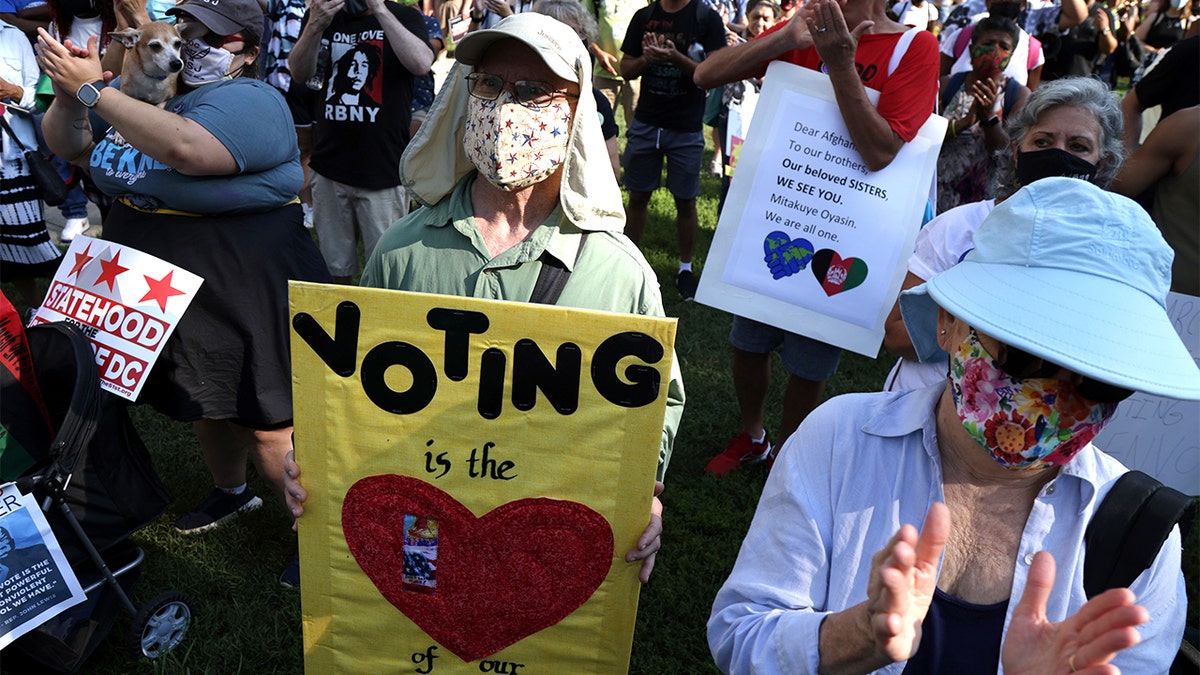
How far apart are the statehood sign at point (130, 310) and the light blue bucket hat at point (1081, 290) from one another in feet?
8.35

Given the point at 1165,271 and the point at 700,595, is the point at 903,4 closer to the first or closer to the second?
the point at 700,595

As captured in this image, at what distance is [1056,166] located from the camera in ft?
9.45

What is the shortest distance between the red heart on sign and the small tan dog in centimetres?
181

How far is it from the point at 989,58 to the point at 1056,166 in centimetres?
209

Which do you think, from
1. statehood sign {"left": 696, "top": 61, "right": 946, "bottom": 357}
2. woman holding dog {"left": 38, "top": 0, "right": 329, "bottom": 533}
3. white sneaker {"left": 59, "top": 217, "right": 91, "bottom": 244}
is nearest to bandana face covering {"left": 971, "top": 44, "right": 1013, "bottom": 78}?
statehood sign {"left": 696, "top": 61, "right": 946, "bottom": 357}

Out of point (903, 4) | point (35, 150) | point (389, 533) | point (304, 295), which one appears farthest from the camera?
point (903, 4)

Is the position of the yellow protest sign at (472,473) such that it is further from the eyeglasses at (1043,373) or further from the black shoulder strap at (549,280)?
the eyeglasses at (1043,373)

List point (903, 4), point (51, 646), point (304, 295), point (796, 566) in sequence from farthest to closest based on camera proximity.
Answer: point (903, 4)
point (51, 646)
point (304, 295)
point (796, 566)

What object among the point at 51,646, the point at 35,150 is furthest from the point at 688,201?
the point at 51,646

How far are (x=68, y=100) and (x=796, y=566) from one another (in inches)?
115

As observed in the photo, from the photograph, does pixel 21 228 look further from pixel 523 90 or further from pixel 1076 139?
pixel 1076 139

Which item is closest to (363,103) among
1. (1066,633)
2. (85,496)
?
(85,496)

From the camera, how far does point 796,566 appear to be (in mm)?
1694

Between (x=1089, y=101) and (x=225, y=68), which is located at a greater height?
(x=1089, y=101)
